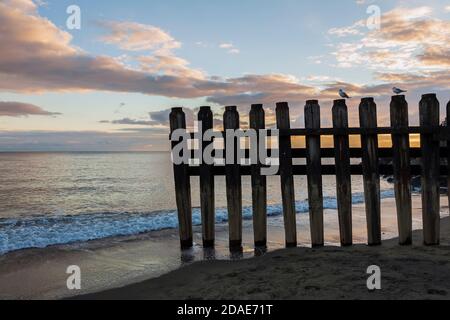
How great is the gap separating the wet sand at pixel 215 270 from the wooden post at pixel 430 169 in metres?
0.37

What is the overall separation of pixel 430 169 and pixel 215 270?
3.91m

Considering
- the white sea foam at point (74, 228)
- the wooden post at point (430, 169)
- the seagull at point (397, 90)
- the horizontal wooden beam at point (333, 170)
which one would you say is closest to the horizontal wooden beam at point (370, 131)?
the wooden post at point (430, 169)

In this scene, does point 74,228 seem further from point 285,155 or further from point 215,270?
point 285,155

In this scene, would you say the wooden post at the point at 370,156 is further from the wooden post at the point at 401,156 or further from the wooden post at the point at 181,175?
the wooden post at the point at 181,175

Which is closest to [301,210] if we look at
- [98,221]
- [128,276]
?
[98,221]

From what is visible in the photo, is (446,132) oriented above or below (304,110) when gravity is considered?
below

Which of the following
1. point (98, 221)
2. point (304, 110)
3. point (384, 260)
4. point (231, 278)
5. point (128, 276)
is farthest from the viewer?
point (98, 221)

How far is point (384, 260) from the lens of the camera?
5.92 meters

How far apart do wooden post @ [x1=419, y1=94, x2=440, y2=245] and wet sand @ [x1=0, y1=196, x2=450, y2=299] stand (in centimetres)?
37

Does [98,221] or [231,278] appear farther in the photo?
[98,221]

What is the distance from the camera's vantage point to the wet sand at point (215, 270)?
16.0 ft

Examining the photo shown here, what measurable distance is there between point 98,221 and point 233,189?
8210 mm

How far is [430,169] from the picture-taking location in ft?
23.6
